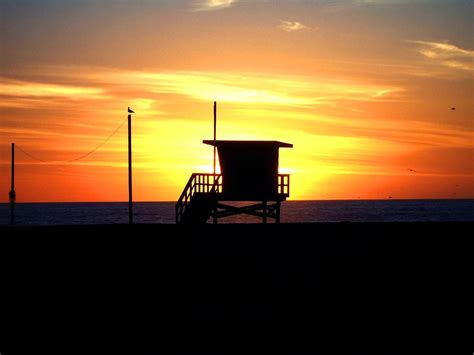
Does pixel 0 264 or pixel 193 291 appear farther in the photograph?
pixel 0 264

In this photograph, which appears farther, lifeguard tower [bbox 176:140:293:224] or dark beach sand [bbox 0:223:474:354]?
lifeguard tower [bbox 176:140:293:224]

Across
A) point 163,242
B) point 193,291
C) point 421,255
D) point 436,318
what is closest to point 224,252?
point 163,242

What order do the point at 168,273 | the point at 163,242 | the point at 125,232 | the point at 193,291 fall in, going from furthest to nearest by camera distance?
1. the point at 125,232
2. the point at 163,242
3. the point at 168,273
4. the point at 193,291

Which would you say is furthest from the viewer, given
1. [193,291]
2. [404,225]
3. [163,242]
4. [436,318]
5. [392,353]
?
[404,225]

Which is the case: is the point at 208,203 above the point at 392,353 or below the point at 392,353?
above

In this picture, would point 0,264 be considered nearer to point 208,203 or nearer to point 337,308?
point 337,308

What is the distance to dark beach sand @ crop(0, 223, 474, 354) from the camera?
2041 cm

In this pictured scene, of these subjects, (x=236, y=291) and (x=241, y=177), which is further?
(x=241, y=177)

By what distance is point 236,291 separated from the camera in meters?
25.2

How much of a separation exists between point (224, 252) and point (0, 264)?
8.39m

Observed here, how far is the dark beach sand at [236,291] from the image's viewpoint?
2041 centimetres

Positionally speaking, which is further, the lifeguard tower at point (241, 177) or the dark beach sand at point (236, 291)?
the lifeguard tower at point (241, 177)

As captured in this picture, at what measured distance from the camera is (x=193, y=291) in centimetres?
2512

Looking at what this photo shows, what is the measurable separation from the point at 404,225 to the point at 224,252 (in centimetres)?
1280
